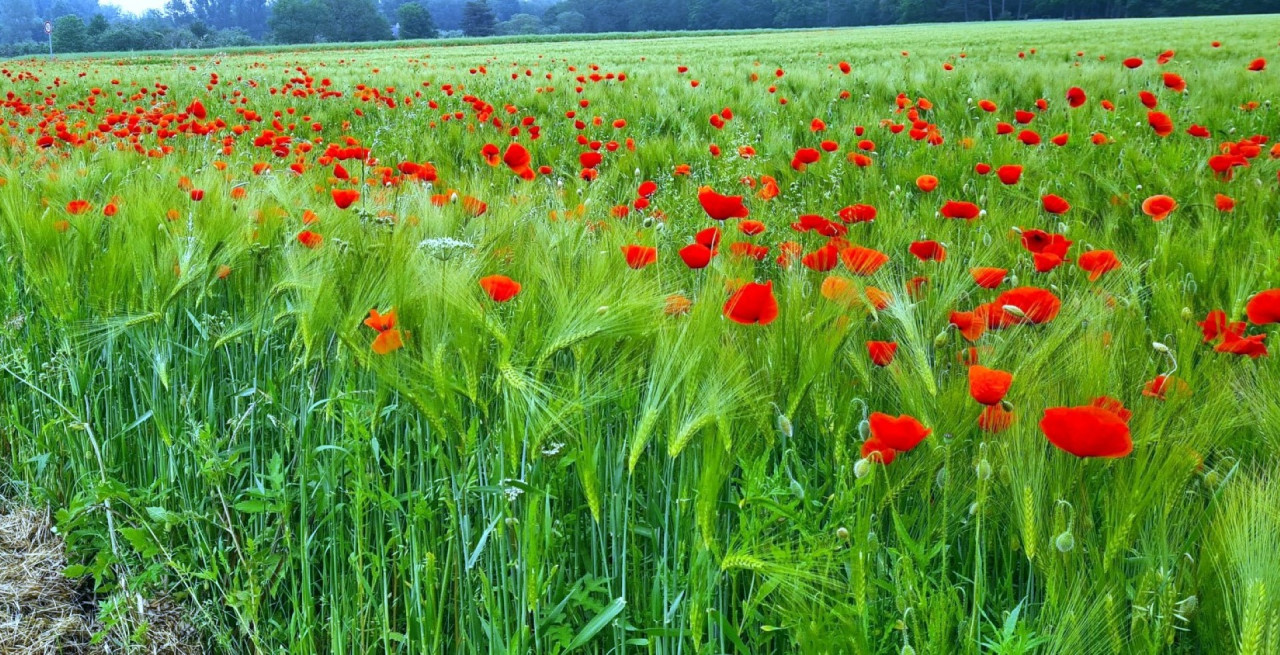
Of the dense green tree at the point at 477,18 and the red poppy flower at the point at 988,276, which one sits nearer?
the red poppy flower at the point at 988,276

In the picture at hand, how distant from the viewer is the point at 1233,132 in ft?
13.3

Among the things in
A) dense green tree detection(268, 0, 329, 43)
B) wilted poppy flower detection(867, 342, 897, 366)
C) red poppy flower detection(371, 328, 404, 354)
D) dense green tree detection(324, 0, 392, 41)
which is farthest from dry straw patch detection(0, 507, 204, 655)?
dense green tree detection(324, 0, 392, 41)

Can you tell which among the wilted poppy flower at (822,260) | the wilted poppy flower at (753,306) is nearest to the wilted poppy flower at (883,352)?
the wilted poppy flower at (753,306)

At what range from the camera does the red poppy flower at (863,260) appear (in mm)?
1476

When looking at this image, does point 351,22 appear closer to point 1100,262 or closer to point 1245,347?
point 1100,262

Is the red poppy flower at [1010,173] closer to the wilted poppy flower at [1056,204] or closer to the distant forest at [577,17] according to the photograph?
the wilted poppy flower at [1056,204]

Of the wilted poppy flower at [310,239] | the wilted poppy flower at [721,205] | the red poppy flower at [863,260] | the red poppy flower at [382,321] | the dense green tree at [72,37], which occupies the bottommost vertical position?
the red poppy flower at [382,321]

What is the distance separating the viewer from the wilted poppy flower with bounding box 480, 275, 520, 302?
1.28 metres

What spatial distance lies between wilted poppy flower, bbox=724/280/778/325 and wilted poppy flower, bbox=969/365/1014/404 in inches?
12.0

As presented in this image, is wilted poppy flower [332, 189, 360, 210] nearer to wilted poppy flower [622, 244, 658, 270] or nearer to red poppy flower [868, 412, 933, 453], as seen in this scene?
wilted poppy flower [622, 244, 658, 270]

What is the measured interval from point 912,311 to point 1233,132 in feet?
12.2

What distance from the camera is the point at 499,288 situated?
1285 mm

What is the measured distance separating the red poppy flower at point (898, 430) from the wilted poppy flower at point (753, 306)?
0.95 feet

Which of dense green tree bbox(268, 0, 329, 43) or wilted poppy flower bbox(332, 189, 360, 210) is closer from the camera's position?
wilted poppy flower bbox(332, 189, 360, 210)
